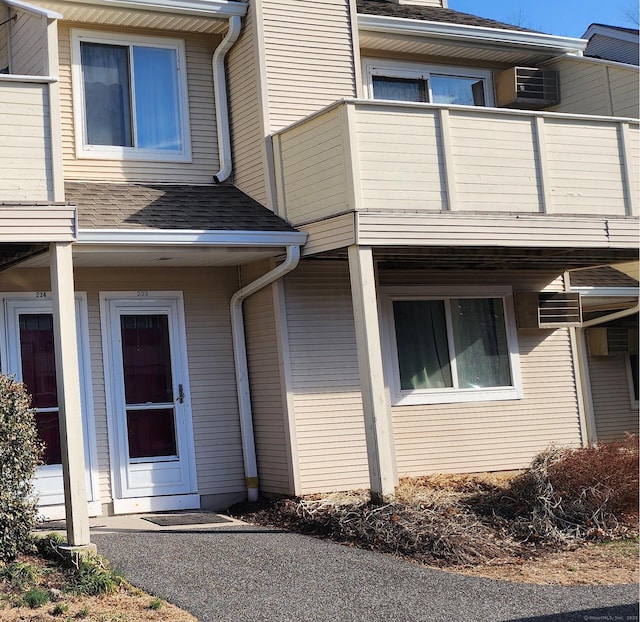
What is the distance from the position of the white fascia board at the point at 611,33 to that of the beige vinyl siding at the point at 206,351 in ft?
36.6

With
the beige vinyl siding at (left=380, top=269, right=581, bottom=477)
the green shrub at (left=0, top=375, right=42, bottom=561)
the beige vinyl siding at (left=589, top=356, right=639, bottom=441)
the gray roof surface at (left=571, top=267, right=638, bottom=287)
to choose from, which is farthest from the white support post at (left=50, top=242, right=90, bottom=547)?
the beige vinyl siding at (left=589, top=356, right=639, bottom=441)

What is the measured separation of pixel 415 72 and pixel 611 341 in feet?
17.8

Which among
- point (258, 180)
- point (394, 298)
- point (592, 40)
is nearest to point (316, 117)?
point (258, 180)

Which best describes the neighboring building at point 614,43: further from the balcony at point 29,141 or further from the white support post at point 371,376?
the balcony at point 29,141

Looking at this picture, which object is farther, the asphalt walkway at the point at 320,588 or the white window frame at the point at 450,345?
the white window frame at the point at 450,345

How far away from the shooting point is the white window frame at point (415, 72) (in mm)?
13133

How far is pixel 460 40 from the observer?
43.8ft

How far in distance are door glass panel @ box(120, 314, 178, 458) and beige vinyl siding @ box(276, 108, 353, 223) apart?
6.79 ft

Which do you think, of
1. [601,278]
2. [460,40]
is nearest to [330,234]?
[460,40]

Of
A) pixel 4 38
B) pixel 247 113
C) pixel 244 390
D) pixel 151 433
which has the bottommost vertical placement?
pixel 151 433

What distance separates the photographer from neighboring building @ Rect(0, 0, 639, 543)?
10461mm

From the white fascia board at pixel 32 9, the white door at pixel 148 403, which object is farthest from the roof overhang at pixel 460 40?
the white door at pixel 148 403

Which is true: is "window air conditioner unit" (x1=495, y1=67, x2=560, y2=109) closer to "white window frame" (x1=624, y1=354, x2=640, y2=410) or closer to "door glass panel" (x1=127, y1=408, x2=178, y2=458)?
"white window frame" (x1=624, y1=354, x2=640, y2=410)

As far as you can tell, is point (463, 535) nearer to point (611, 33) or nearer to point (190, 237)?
point (190, 237)
